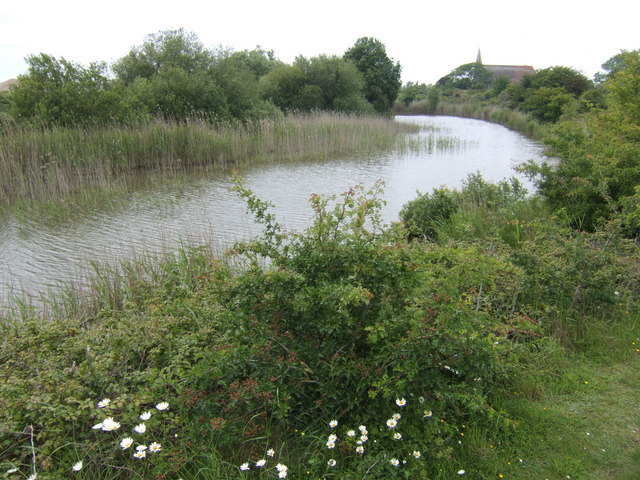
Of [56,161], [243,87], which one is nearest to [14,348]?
[56,161]

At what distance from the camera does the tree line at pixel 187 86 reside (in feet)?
41.3

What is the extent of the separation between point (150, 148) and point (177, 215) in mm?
5541

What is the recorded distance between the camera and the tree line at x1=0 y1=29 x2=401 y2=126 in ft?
41.3

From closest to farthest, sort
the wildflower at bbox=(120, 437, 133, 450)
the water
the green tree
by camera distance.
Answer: the wildflower at bbox=(120, 437, 133, 450) → the water → the green tree

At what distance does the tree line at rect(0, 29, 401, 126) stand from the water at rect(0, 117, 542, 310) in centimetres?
339

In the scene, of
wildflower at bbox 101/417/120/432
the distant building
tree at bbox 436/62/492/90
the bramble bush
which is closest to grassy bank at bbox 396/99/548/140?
the bramble bush

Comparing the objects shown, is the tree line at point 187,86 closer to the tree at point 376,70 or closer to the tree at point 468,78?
the tree at point 376,70

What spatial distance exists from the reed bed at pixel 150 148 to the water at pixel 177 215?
1.12 meters

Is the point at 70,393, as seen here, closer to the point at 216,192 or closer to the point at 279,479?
the point at 279,479

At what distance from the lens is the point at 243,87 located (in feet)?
65.9

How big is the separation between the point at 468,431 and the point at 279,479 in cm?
112

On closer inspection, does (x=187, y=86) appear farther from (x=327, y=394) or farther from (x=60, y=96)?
(x=327, y=394)

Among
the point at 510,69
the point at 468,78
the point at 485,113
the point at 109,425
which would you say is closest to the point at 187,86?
the point at 109,425

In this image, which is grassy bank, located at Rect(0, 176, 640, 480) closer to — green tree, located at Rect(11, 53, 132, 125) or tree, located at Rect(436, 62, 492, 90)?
green tree, located at Rect(11, 53, 132, 125)
